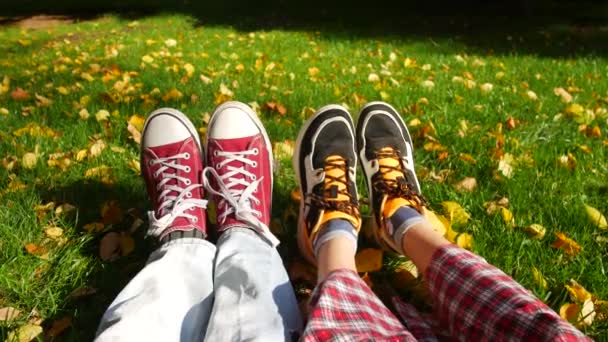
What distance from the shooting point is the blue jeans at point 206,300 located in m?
0.95

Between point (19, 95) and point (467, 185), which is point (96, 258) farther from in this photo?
point (19, 95)

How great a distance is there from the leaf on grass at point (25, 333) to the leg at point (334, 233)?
2.14ft

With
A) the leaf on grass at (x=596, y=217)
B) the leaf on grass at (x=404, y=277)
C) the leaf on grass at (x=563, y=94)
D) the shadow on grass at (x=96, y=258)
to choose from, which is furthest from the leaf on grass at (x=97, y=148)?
the leaf on grass at (x=563, y=94)

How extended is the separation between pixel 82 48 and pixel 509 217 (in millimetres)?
4551

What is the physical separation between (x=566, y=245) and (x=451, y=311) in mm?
580

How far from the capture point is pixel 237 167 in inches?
65.4

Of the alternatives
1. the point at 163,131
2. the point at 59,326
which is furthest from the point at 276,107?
the point at 59,326

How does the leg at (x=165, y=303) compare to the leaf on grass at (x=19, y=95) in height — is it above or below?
below

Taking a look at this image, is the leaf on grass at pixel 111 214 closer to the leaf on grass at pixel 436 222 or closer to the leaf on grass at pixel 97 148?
the leaf on grass at pixel 97 148

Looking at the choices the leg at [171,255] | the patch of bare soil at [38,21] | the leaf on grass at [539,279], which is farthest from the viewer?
the patch of bare soil at [38,21]

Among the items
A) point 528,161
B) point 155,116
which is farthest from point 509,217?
point 155,116

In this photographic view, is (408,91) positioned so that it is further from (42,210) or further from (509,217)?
(42,210)

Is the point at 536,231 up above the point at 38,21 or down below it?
below

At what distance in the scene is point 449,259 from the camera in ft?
3.42
